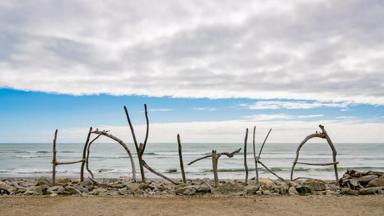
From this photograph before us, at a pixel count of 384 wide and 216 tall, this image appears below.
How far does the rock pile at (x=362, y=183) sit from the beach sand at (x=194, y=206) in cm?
98

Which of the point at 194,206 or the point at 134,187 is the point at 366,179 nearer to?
the point at 194,206

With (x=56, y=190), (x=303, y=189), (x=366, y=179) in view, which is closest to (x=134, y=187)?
(x=56, y=190)

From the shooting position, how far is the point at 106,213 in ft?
32.9

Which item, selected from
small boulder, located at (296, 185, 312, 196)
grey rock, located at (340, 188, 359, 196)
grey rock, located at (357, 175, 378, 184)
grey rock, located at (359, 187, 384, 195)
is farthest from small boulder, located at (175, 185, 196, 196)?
grey rock, located at (357, 175, 378, 184)

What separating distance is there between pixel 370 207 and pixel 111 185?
9.43 meters

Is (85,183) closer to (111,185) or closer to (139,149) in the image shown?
(111,185)

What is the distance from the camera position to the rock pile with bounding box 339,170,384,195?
544 inches

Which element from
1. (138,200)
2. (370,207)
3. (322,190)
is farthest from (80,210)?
(322,190)

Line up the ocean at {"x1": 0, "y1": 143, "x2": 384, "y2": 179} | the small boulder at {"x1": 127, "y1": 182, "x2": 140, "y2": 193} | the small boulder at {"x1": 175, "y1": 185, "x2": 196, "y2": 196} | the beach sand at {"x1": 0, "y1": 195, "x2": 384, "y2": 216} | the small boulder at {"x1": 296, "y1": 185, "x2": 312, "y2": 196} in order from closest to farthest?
the beach sand at {"x1": 0, "y1": 195, "x2": 384, "y2": 216} < the small boulder at {"x1": 175, "y1": 185, "x2": 196, "y2": 196} < the small boulder at {"x1": 296, "y1": 185, "x2": 312, "y2": 196} < the small boulder at {"x1": 127, "y1": 182, "x2": 140, "y2": 193} < the ocean at {"x1": 0, "y1": 143, "x2": 384, "y2": 179}

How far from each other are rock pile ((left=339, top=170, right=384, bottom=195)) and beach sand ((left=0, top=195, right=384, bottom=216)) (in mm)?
975

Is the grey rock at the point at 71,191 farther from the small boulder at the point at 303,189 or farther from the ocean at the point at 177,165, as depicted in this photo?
the ocean at the point at 177,165

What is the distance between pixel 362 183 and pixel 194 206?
721 centimetres

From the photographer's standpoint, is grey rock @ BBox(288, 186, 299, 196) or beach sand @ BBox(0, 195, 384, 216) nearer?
beach sand @ BBox(0, 195, 384, 216)

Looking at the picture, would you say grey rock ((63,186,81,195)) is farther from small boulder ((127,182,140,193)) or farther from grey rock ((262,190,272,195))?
grey rock ((262,190,272,195))
